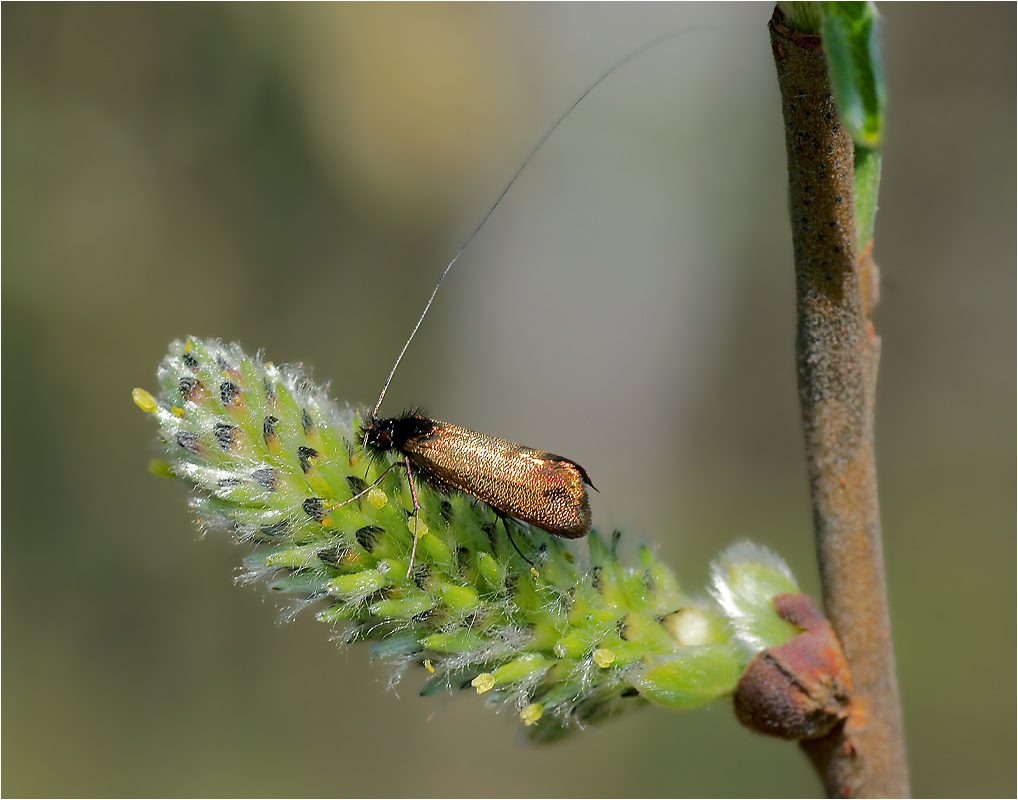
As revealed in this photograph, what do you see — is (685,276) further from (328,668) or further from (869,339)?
(869,339)

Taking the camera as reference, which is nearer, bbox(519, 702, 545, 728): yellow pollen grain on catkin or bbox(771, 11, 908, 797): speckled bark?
bbox(771, 11, 908, 797): speckled bark

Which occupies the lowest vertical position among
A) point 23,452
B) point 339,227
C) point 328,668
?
point 328,668

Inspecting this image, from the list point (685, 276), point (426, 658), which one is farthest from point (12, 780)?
point (685, 276)

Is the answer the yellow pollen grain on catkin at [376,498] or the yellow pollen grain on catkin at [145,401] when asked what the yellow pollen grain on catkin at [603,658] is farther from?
the yellow pollen grain on catkin at [145,401]

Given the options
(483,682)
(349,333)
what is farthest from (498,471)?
(349,333)

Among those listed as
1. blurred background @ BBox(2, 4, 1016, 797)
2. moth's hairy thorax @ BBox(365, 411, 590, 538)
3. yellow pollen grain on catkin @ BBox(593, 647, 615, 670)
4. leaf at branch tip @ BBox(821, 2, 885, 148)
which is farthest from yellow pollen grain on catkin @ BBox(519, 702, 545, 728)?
blurred background @ BBox(2, 4, 1016, 797)

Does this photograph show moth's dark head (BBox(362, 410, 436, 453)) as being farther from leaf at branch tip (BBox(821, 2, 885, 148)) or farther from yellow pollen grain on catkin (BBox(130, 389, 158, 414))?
leaf at branch tip (BBox(821, 2, 885, 148))
